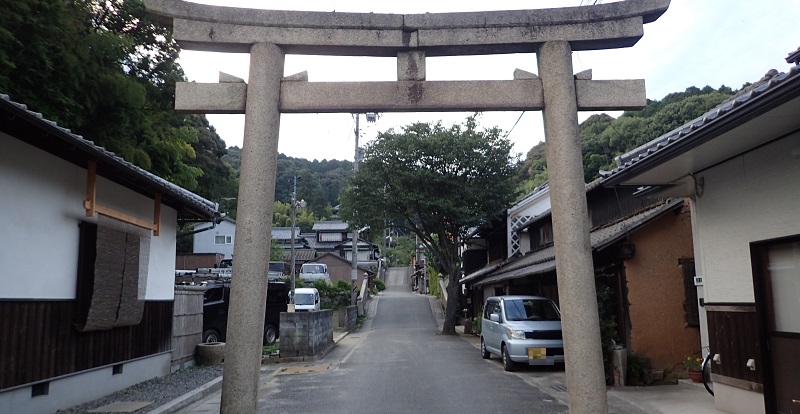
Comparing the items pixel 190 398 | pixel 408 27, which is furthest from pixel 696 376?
pixel 190 398

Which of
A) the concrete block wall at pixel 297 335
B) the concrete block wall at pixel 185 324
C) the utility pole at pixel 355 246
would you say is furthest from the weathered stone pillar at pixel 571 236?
the utility pole at pixel 355 246

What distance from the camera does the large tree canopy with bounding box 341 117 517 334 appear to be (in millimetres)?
29766

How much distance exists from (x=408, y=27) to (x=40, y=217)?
605 centimetres

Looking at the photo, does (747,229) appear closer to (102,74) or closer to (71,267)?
(71,267)

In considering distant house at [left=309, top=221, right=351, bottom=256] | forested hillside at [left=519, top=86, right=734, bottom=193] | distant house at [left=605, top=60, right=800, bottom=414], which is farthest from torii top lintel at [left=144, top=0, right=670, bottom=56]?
distant house at [left=309, top=221, right=351, bottom=256]

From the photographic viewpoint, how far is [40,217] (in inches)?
342

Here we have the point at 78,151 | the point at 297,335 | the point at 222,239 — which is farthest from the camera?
the point at 222,239

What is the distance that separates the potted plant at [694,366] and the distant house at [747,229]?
2402 millimetres

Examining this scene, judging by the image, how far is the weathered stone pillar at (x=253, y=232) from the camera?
21.7 feet

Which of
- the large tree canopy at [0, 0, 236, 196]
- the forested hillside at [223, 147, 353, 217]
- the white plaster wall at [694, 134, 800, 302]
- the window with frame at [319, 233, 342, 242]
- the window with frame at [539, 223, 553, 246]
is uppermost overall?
the forested hillside at [223, 147, 353, 217]

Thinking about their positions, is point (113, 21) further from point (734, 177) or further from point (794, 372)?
point (794, 372)

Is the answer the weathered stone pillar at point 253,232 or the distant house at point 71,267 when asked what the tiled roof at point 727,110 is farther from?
the distant house at point 71,267

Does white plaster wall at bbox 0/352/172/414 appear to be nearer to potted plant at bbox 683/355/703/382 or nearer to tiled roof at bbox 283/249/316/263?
potted plant at bbox 683/355/703/382

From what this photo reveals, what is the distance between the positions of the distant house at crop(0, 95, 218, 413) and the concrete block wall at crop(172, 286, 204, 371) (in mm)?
1141
